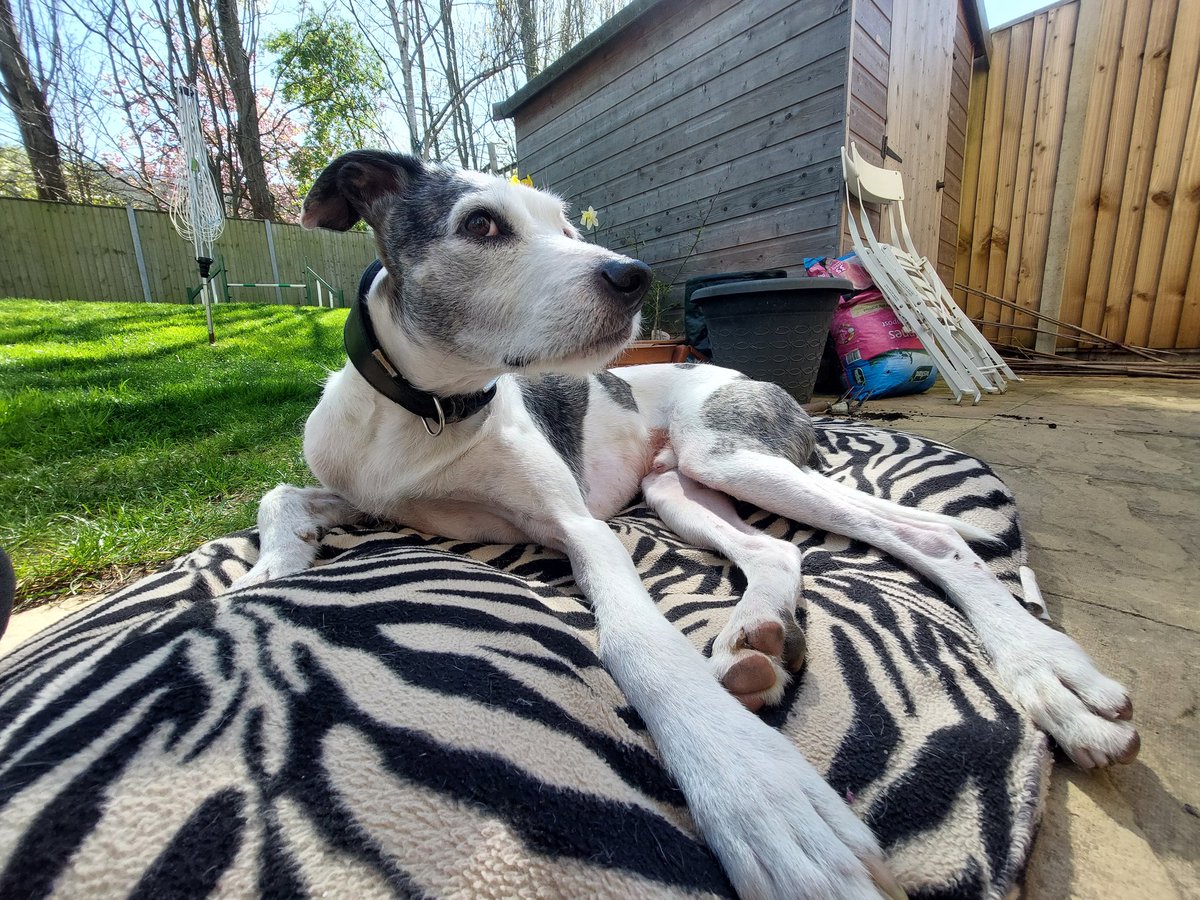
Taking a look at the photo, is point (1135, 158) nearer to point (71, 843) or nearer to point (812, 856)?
point (812, 856)

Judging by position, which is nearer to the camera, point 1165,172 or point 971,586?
point 971,586

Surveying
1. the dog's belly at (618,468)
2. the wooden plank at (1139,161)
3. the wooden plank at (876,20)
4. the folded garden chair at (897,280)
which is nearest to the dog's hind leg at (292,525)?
the dog's belly at (618,468)

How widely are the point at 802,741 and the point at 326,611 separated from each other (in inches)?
38.1

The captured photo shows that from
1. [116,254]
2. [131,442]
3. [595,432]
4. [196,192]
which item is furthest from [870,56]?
[116,254]

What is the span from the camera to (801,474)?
207 cm

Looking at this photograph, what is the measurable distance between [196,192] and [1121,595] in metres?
Answer: 8.76

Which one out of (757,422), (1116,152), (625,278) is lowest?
(757,422)

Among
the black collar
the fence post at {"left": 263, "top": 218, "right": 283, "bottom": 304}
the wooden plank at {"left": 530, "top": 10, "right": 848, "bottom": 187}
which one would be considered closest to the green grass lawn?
the black collar

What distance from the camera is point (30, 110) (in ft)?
44.8

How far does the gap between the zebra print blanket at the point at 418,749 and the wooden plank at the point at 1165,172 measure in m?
8.09

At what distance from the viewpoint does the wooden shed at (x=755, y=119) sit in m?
5.19

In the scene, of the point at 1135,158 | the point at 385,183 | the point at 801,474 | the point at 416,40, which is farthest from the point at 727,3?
the point at 416,40

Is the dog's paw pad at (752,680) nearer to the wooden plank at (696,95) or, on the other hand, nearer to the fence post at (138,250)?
the wooden plank at (696,95)

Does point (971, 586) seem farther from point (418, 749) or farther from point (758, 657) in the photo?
point (418, 749)
